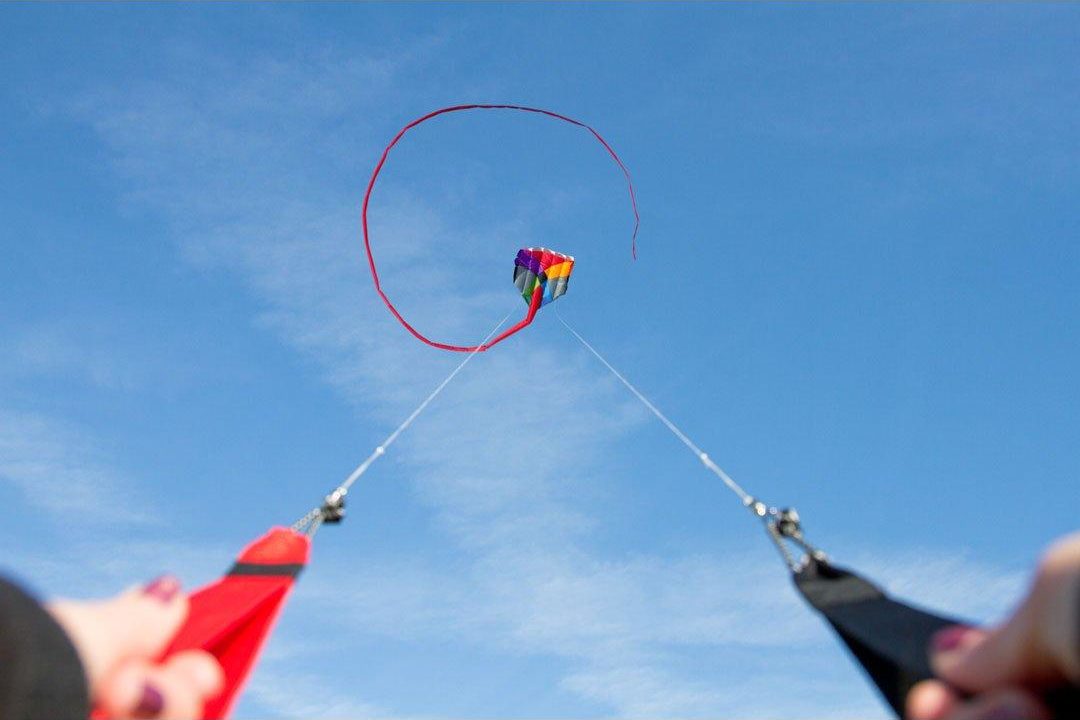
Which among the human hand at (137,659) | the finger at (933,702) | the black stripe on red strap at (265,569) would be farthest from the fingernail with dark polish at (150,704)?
the finger at (933,702)

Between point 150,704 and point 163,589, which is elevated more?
point 163,589

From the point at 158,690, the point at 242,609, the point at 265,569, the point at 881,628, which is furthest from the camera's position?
the point at 265,569

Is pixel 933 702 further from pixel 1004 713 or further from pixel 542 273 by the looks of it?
pixel 542 273

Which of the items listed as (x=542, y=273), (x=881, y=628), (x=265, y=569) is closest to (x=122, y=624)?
(x=265, y=569)

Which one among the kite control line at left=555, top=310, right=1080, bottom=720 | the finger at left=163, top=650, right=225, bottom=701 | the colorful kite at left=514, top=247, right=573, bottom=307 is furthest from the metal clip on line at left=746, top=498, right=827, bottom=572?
the colorful kite at left=514, top=247, right=573, bottom=307

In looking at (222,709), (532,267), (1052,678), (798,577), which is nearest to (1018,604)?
(1052,678)

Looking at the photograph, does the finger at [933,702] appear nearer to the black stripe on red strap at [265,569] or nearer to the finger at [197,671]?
the finger at [197,671]
